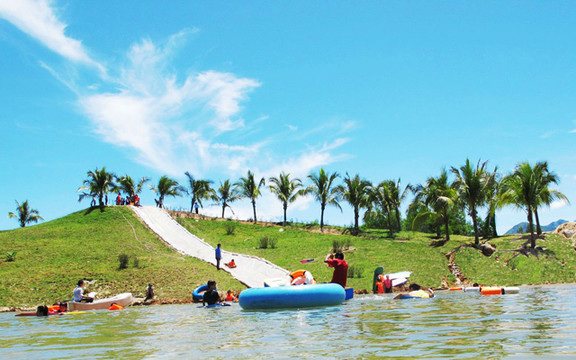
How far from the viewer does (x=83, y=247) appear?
36156mm

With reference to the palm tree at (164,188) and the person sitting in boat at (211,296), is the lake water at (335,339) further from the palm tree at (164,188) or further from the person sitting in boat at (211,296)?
the palm tree at (164,188)

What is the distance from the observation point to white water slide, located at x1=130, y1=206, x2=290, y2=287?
27.8 m

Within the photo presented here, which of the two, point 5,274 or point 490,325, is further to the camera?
point 5,274

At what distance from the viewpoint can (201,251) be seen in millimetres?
37219

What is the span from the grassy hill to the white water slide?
3.32 ft

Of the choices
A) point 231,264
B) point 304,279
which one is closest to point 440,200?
point 231,264

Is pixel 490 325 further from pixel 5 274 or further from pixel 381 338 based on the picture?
pixel 5 274

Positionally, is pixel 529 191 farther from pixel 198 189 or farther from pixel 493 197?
pixel 198 189

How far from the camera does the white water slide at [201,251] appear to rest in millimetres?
27828

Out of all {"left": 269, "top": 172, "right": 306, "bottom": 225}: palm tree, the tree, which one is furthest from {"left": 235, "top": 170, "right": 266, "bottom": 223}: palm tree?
the tree

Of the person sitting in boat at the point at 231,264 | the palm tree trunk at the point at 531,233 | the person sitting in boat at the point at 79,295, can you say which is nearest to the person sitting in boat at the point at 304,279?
the person sitting in boat at the point at 79,295

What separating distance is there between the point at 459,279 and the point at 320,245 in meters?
12.8

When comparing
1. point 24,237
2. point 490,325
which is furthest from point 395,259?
point 24,237

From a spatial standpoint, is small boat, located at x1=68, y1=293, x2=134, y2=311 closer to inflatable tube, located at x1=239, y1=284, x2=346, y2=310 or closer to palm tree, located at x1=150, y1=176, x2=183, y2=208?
inflatable tube, located at x1=239, y1=284, x2=346, y2=310
